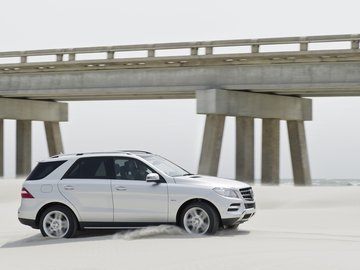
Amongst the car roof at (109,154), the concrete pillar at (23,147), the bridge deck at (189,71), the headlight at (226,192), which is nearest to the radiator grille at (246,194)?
the headlight at (226,192)

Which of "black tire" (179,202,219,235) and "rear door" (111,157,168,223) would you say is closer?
"black tire" (179,202,219,235)

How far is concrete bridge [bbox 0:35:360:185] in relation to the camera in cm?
2870

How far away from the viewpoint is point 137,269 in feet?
32.8

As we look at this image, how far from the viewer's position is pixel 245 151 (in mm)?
32312

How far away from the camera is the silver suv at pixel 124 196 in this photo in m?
13.4

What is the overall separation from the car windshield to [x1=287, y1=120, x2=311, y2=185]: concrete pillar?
2047cm

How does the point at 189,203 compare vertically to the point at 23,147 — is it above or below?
below

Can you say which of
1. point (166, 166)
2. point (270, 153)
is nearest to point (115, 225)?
point (166, 166)

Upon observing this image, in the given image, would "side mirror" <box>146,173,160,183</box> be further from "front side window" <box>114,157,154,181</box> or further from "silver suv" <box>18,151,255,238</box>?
"front side window" <box>114,157,154,181</box>

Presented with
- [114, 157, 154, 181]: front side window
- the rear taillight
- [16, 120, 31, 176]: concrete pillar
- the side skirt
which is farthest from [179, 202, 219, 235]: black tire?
[16, 120, 31, 176]: concrete pillar

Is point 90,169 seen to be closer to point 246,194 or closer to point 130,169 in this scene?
point 130,169

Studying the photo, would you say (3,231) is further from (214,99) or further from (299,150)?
(299,150)

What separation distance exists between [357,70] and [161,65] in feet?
26.9

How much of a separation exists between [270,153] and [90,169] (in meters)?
20.7
